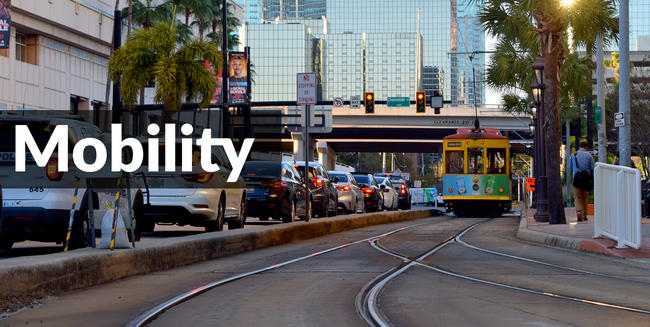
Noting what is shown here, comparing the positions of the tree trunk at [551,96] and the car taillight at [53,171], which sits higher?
the tree trunk at [551,96]

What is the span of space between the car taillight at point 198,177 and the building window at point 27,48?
103 feet

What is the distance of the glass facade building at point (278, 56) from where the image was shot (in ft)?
624

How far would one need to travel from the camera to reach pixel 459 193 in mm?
37906

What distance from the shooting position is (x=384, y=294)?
29.8 feet

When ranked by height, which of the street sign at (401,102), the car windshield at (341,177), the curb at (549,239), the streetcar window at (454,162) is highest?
the street sign at (401,102)

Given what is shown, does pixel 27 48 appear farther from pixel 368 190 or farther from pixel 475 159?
pixel 475 159

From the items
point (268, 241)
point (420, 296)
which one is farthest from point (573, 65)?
point (420, 296)

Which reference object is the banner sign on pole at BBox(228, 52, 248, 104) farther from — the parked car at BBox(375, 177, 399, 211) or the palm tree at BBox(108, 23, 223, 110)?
the parked car at BBox(375, 177, 399, 211)

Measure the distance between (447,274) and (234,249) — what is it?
16.8 feet

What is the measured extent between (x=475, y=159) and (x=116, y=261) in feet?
91.2

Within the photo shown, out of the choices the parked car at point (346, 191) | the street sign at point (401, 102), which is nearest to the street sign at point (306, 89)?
the parked car at point (346, 191)

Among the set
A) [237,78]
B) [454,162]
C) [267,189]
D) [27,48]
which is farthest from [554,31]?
[27,48]

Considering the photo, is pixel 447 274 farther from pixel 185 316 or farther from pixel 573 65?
pixel 573 65

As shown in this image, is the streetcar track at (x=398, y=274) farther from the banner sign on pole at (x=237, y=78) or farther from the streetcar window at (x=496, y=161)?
the banner sign on pole at (x=237, y=78)
